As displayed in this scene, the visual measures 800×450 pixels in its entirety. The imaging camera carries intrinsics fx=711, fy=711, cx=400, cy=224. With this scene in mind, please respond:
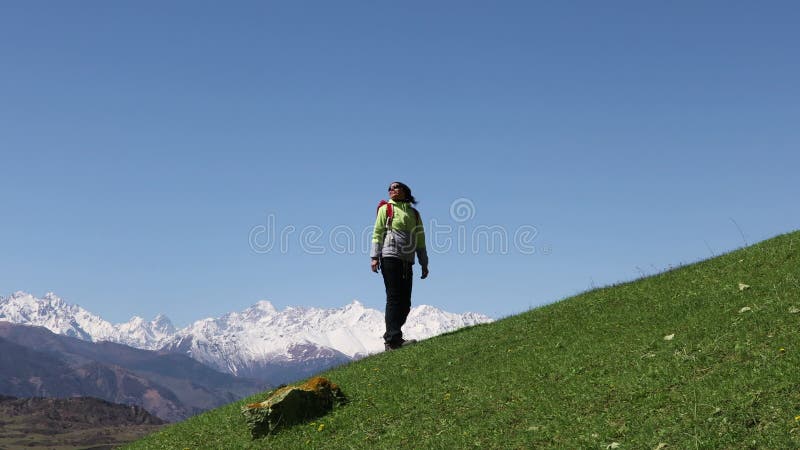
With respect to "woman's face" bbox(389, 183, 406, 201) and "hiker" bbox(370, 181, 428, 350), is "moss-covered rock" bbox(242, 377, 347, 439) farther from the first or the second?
"woman's face" bbox(389, 183, 406, 201)

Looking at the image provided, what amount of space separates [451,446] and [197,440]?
25.1 feet

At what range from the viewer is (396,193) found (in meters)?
21.1

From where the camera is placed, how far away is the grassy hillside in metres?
10.1

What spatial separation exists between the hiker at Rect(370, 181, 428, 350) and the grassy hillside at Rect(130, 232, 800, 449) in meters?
1.43

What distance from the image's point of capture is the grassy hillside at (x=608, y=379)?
10.1 metres

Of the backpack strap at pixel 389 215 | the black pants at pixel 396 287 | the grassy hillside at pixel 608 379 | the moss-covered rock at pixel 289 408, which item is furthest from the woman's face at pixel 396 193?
the moss-covered rock at pixel 289 408

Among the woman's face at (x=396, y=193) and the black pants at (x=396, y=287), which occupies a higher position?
the woman's face at (x=396, y=193)

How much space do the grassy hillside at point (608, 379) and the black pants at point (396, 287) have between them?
1113 millimetres

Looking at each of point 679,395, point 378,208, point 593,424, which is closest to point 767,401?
point 679,395

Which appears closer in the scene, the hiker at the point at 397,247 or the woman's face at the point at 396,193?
the hiker at the point at 397,247

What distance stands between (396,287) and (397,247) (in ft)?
3.82

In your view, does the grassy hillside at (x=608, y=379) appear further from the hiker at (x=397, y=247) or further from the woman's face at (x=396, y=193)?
the woman's face at (x=396, y=193)

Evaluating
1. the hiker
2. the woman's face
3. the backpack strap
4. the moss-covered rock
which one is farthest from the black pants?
the moss-covered rock

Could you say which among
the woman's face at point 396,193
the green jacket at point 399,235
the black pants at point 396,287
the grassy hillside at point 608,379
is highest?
the woman's face at point 396,193
